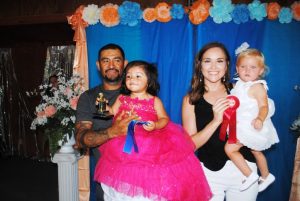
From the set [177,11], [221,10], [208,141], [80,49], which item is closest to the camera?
[208,141]

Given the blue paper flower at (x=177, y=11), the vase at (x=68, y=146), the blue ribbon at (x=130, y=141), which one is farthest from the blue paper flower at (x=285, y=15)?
the vase at (x=68, y=146)

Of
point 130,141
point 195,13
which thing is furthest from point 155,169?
point 195,13

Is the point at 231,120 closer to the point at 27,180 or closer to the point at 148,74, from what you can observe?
the point at 148,74

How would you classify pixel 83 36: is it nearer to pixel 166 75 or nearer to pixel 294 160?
pixel 166 75

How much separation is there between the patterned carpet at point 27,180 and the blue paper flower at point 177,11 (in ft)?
10.7

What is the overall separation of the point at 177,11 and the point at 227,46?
0.78 metres

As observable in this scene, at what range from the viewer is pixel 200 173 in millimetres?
1763

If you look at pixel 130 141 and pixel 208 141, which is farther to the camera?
pixel 208 141

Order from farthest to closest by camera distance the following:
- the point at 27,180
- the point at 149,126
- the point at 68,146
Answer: the point at 27,180
the point at 68,146
the point at 149,126

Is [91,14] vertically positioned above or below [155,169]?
above

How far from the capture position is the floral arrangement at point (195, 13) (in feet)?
10.6

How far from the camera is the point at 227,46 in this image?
11.4ft

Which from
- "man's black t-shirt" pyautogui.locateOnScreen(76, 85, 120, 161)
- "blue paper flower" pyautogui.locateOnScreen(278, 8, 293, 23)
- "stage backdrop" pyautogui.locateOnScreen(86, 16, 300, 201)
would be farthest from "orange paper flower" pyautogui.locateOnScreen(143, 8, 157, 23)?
"blue paper flower" pyautogui.locateOnScreen(278, 8, 293, 23)

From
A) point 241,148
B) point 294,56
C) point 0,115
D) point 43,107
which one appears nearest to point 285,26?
point 294,56
